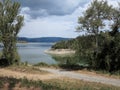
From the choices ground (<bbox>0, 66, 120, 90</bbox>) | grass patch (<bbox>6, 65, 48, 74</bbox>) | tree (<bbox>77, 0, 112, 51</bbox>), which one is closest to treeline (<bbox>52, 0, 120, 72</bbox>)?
tree (<bbox>77, 0, 112, 51</bbox>)

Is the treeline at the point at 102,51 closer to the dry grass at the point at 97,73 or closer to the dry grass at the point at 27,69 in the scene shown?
the dry grass at the point at 97,73

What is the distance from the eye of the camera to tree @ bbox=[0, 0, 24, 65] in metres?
34.1

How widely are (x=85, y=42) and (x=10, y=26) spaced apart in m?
9.17

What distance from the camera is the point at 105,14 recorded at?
106 feet

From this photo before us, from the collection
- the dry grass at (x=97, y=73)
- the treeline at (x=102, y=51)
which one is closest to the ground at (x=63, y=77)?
the dry grass at (x=97, y=73)

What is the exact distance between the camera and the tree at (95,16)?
1264 inches

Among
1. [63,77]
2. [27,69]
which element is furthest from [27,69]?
[63,77]

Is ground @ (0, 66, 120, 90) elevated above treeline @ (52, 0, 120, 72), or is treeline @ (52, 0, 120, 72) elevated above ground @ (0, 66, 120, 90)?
treeline @ (52, 0, 120, 72)

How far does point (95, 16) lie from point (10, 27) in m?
10.2

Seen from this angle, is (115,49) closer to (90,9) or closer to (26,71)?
(90,9)

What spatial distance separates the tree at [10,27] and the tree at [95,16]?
301 inches

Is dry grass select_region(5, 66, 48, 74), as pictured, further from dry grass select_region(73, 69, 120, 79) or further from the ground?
dry grass select_region(73, 69, 120, 79)

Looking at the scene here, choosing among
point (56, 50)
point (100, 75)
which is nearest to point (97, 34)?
point (100, 75)

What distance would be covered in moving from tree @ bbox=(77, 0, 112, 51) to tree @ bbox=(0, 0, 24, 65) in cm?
764
